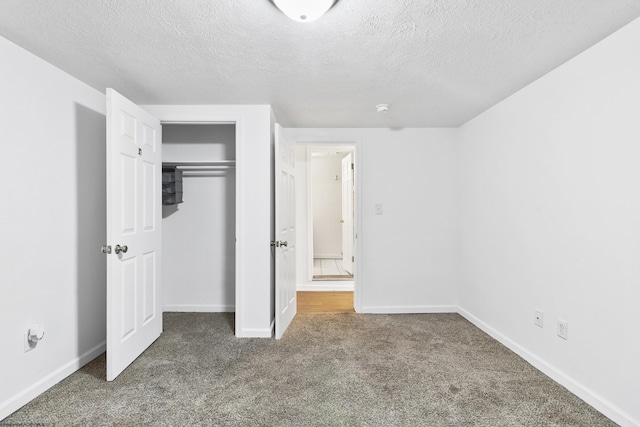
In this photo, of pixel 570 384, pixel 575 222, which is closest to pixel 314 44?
pixel 575 222

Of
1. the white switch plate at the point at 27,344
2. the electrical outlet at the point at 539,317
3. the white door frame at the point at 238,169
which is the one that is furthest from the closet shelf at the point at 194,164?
the electrical outlet at the point at 539,317

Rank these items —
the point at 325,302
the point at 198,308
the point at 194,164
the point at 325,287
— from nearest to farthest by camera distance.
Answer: the point at 194,164 < the point at 198,308 < the point at 325,302 < the point at 325,287

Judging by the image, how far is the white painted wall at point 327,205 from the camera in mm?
7570

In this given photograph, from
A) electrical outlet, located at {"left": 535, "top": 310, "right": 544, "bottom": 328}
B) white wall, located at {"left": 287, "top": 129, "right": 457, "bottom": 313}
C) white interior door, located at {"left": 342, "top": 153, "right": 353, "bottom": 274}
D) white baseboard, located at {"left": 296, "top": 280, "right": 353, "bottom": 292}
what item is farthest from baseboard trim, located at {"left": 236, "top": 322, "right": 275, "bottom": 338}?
white interior door, located at {"left": 342, "top": 153, "right": 353, "bottom": 274}

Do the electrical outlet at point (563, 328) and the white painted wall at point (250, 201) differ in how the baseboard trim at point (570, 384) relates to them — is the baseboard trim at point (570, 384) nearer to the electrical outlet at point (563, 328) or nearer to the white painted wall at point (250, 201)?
the electrical outlet at point (563, 328)

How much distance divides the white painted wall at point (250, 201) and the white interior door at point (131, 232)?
471 mm

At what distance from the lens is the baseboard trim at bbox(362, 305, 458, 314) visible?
3.95 meters

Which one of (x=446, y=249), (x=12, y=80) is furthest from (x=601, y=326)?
(x=12, y=80)

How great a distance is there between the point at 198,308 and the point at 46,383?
1.81 m

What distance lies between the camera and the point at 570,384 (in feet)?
7.26

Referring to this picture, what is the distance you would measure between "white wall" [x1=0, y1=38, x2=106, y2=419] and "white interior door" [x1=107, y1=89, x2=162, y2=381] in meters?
0.34

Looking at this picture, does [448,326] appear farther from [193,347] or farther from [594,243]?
[193,347]

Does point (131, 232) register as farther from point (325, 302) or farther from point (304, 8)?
point (325, 302)

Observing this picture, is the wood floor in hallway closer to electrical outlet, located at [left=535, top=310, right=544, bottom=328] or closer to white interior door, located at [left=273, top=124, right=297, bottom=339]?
white interior door, located at [left=273, top=124, right=297, bottom=339]
